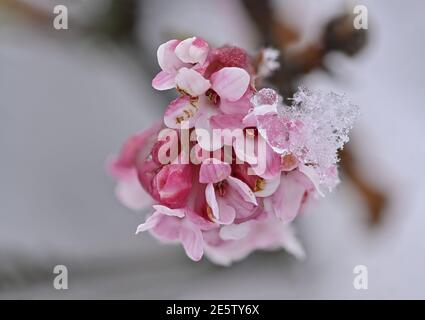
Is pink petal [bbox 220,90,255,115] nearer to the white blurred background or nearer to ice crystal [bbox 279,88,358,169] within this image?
ice crystal [bbox 279,88,358,169]

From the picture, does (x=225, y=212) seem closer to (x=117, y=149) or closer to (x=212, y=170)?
(x=212, y=170)

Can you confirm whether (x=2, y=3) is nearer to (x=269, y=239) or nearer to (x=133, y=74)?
(x=133, y=74)

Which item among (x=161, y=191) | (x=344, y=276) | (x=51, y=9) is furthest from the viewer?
(x=344, y=276)

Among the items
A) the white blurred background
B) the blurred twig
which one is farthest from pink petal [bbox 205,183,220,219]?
the white blurred background

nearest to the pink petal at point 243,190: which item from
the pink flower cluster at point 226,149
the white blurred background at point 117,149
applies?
the pink flower cluster at point 226,149

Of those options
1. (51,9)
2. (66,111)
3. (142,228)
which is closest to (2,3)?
(51,9)
